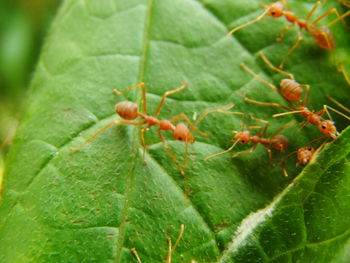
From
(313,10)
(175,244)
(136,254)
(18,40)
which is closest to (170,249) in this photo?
(175,244)

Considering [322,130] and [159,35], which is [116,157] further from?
[322,130]

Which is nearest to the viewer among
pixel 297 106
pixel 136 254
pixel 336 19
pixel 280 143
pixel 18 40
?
pixel 136 254

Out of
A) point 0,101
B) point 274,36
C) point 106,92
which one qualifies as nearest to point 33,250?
point 106,92

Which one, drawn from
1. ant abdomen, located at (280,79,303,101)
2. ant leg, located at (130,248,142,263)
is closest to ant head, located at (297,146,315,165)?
ant abdomen, located at (280,79,303,101)

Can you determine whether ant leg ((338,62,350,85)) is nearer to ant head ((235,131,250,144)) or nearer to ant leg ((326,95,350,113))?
ant leg ((326,95,350,113))

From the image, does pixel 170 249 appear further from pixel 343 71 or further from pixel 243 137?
pixel 343 71

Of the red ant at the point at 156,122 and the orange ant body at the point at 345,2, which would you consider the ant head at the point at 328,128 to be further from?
the orange ant body at the point at 345,2

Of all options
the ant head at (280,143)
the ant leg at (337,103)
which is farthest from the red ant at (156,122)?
the ant leg at (337,103)
